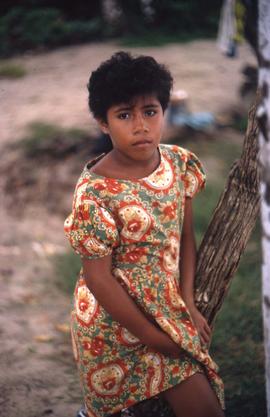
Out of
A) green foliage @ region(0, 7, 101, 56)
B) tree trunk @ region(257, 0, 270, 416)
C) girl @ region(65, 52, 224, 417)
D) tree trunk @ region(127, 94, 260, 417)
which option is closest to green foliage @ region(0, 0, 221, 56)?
green foliage @ region(0, 7, 101, 56)

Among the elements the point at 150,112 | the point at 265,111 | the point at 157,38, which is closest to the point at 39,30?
the point at 157,38

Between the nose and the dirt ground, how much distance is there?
6.10 feet

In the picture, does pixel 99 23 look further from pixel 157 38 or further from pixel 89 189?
pixel 89 189

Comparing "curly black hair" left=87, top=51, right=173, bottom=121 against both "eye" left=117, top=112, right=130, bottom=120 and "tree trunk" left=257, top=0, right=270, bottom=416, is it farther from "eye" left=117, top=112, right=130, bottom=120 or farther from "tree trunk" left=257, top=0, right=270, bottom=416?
"tree trunk" left=257, top=0, right=270, bottom=416

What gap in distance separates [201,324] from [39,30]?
1185 centimetres

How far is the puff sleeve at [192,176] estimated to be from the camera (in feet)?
7.68

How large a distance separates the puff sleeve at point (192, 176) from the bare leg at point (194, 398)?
0.72 metres

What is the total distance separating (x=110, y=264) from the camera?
2.06 meters

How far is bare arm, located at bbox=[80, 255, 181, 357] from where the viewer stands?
2051 mm

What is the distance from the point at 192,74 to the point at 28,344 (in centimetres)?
766

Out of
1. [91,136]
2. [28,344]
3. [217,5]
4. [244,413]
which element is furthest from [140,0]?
[244,413]

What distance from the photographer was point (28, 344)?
398 centimetres

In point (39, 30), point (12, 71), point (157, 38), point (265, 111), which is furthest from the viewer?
point (157, 38)

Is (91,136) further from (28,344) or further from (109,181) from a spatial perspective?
Answer: (109,181)
